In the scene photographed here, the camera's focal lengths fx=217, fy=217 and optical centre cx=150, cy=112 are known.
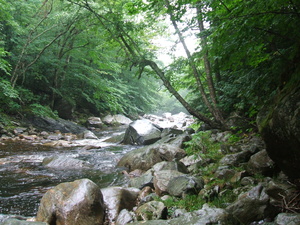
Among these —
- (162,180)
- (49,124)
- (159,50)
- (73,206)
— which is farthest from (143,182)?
(49,124)

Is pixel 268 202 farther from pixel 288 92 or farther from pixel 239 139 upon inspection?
pixel 239 139

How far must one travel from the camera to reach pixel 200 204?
126 inches

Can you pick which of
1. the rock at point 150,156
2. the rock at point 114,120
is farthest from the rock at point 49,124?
the rock at point 150,156

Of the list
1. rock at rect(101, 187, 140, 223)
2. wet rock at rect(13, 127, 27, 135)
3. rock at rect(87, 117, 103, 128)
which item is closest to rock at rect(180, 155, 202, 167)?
rock at rect(101, 187, 140, 223)

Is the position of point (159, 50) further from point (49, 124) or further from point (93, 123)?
point (93, 123)

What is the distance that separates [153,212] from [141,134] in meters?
7.57

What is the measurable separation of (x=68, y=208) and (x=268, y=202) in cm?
282

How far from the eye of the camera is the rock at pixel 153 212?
3.16 m

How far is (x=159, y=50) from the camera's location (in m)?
7.55

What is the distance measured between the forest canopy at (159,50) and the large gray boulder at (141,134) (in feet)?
7.93

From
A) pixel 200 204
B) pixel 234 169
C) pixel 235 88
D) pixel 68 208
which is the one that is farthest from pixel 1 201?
pixel 235 88

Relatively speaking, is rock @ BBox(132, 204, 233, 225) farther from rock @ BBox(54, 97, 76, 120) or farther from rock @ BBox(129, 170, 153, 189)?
rock @ BBox(54, 97, 76, 120)

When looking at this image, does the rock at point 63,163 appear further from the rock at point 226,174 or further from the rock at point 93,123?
the rock at point 93,123

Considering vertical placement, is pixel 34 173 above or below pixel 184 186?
below
